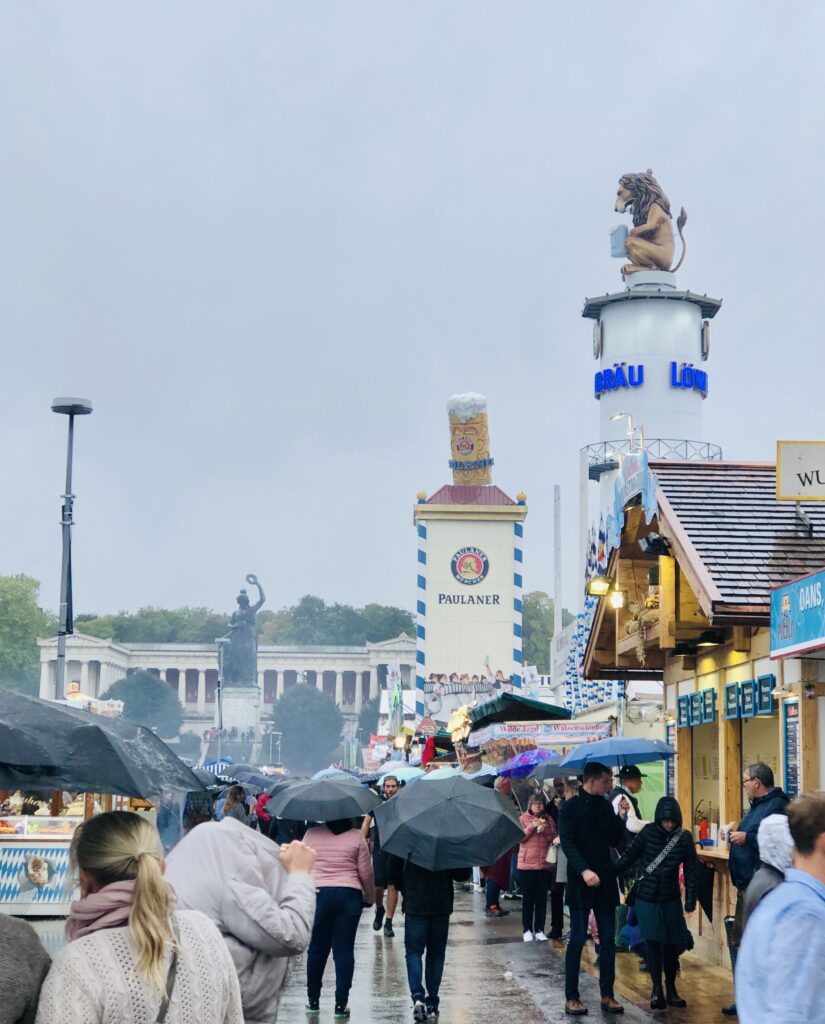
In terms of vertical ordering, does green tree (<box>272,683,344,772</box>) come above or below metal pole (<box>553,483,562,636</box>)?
below

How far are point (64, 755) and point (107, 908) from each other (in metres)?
2.02

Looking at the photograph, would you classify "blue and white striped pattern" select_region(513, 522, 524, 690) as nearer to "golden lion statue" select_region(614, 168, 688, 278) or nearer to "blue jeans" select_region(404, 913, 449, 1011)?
"golden lion statue" select_region(614, 168, 688, 278)

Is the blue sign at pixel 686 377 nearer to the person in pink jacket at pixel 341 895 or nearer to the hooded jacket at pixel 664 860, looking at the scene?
the hooded jacket at pixel 664 860

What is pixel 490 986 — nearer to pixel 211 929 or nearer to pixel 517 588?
pixel 211 929

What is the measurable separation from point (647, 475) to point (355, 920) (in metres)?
6.90

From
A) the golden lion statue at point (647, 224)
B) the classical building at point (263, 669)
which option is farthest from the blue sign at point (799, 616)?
the classical building at point (263, 669)

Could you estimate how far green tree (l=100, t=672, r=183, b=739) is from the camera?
534 ft

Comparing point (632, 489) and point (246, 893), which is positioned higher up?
point (632, 489)

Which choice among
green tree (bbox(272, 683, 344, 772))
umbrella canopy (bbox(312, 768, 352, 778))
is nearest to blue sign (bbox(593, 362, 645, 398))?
umbrella canopy (bbox(312, 768, 352, 778))

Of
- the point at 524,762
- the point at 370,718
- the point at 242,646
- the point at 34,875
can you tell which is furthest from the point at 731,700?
the point at 370,718

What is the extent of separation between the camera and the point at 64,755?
20.2ft

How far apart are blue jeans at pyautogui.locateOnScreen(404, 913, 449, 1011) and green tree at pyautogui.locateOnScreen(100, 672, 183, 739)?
6029 inches

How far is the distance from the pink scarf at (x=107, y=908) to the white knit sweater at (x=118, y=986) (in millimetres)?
32

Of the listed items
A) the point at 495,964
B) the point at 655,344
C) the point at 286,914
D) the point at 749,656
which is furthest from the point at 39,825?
the point at 655,344
